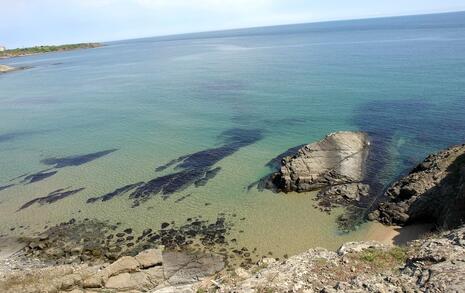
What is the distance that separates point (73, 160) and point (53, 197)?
1128 centimetres

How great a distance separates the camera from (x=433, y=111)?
58219 millimetres

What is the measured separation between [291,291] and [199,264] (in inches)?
466

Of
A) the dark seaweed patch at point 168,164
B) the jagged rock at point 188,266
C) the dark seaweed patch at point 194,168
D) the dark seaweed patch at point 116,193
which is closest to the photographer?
the jagged rock at point 188,266

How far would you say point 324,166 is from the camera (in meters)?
41.2

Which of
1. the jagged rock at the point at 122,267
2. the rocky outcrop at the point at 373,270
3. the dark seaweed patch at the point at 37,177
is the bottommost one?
the jagged rock at the point at 122,267

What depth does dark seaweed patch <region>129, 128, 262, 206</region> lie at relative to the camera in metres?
41.7

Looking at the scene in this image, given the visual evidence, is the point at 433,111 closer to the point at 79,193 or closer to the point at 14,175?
the point at 79,193

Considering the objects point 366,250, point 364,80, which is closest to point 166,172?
point 366,250

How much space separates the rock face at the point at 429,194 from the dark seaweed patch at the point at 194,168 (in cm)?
1923

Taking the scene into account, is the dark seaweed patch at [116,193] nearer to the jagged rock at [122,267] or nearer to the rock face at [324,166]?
the jagged rock at [122,267]

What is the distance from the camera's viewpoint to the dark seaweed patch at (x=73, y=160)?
51906 millimetres

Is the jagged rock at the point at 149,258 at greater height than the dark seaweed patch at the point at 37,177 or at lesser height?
lesser

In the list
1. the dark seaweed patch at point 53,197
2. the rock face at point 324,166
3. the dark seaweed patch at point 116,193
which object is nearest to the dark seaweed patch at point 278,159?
the rock face at point 324,166

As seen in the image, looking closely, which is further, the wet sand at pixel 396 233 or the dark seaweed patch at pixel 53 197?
the dark seaweed patch at pixel 53 197
